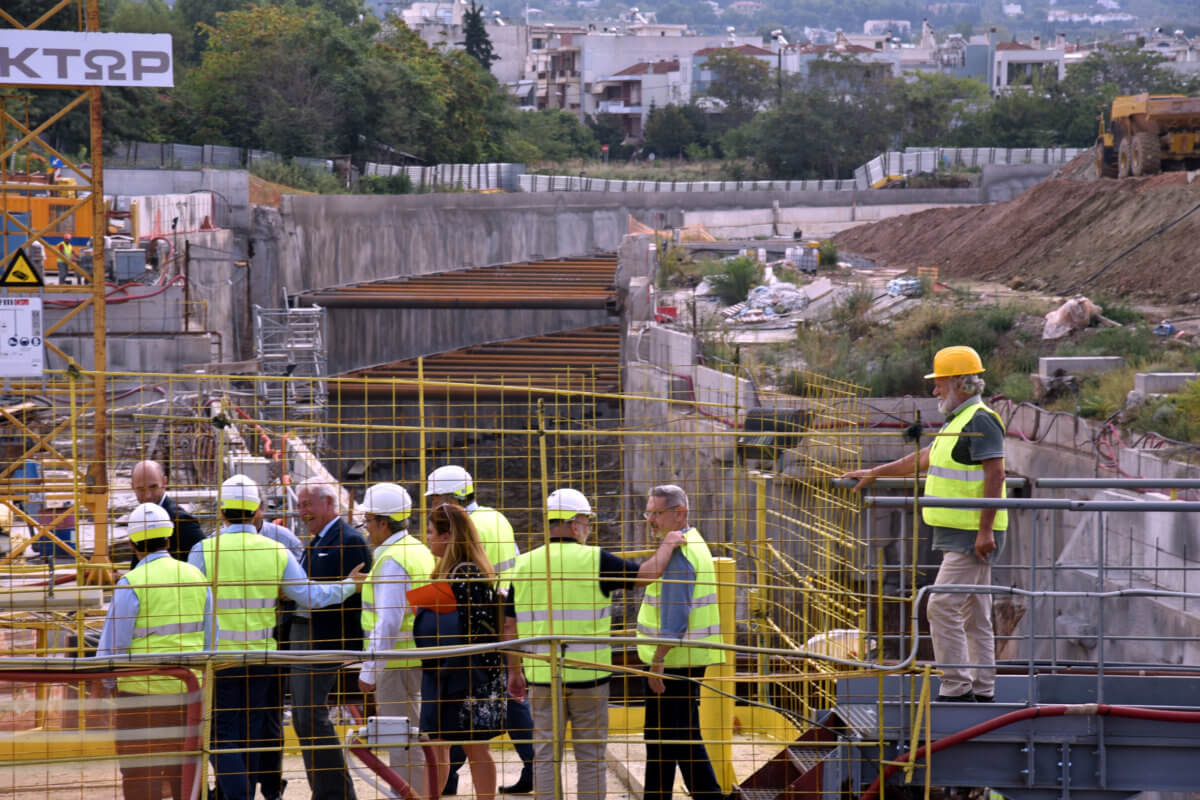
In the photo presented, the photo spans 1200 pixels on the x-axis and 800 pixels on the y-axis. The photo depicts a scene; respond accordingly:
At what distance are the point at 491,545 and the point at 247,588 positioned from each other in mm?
1201

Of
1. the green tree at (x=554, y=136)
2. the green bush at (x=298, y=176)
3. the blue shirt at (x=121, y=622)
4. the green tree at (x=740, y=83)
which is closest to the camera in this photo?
the blue shirt at (x=121, y=622)

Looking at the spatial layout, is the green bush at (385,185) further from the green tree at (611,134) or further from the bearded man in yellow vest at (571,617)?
the bearded man in yellow vest at (571,617)

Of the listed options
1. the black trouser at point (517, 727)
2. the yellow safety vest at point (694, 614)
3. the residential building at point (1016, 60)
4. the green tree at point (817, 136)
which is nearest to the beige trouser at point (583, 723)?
the black trouser at point (517, 727)

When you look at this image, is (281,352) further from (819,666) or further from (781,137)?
(781,137)

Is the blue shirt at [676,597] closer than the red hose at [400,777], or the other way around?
the red hose at [400,777]

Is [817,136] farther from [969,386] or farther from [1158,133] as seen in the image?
[969,386]

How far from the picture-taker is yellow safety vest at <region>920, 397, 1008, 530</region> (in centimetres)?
644

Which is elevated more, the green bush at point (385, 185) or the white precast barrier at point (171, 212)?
the green bush at point (385, 185)

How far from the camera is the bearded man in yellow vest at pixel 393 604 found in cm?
630

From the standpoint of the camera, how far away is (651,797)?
642 centimetres

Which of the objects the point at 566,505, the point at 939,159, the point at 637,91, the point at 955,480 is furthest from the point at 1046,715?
the point at 637,91

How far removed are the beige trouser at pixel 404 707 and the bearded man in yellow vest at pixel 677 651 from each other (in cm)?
106

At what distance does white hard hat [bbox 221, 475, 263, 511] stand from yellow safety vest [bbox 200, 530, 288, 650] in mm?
141

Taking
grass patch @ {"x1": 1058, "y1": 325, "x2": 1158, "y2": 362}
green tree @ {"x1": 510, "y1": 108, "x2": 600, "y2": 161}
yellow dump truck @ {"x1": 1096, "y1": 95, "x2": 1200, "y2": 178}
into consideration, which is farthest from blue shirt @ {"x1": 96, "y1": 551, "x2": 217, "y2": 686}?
green tree @ {"x1": 510, "y1": 108, "x2": 600, "y2": 161}
